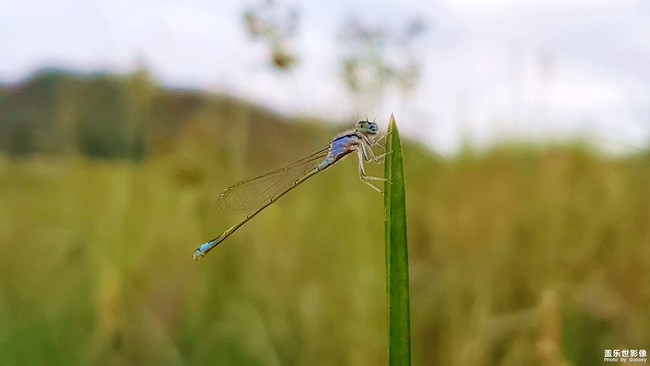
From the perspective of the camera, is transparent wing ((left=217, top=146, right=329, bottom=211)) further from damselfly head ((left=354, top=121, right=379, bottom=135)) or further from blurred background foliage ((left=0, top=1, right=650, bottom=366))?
blurred background foliage ((left=0, top=1, right=650, bottom=366))

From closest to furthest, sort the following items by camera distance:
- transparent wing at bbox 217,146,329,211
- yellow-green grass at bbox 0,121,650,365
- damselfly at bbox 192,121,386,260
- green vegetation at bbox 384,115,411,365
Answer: green vegetation at bbox 384,115,411,365, damselfly at bbox 192,121,386,260, transparent wing at bbox 217,146,329,211, yellow-green grass at bbox 0,121,650,365

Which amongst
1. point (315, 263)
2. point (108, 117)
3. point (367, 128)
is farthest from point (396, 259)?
point (108, 117)

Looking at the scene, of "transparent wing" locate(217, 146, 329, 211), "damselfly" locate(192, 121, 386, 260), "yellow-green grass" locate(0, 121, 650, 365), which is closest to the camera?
"damselfly" locate(192, 121, 386, 260)

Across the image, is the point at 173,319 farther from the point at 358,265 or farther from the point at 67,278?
the point at 358,265

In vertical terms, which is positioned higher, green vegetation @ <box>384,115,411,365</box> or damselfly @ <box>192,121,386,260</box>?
damselfly @ <box>192,121,386,260</box>

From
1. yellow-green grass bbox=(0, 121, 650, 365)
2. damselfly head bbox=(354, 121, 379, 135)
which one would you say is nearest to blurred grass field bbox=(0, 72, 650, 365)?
yellow-green grass bbox=(0, 121, 650, 365)

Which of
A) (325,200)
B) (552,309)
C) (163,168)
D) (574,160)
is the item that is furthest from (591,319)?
(163,168)
